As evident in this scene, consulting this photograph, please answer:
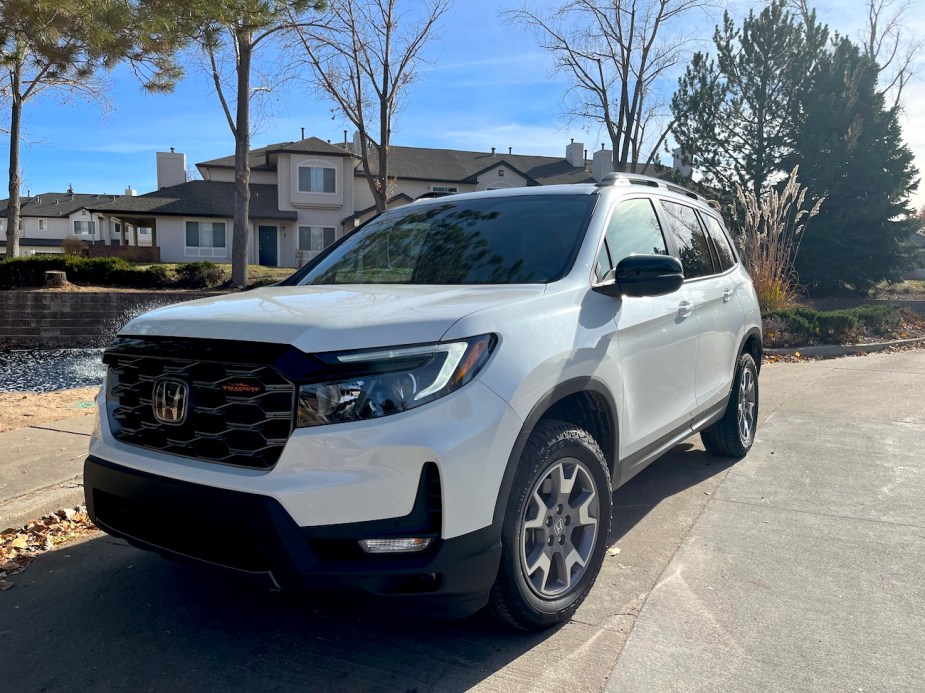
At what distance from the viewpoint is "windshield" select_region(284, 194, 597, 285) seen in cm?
352

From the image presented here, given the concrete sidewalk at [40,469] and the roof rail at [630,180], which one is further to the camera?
the concrete sidewalk at [40,469]

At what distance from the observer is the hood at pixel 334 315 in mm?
2492

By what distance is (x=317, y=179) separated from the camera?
3856 cm

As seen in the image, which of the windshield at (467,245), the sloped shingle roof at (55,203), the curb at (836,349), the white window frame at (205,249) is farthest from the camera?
the sloped shingle roof at (55,203)

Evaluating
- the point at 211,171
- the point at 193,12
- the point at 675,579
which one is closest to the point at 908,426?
the point at 675,579

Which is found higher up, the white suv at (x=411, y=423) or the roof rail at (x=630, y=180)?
the roof rail at (x=630, y=180)

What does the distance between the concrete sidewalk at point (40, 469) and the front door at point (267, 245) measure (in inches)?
1315

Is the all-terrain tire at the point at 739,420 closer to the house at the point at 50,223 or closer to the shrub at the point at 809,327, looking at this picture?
the shrub at the point at 809,327

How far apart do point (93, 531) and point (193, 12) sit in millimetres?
6517

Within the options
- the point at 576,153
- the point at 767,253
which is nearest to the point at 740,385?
the point at 767,253

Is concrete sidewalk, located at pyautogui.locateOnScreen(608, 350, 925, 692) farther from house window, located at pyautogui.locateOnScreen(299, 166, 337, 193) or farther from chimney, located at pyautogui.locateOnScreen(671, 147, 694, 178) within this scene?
house window, located at pyautogui.locateOnScreen(299, 166, 337, 193)

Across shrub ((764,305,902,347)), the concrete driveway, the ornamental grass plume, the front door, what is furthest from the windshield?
the front door

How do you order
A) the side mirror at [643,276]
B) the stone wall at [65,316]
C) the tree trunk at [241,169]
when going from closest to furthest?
the side mirror at [643,276] < the stone wall at [65,316] < the tree trunk at [241,169]

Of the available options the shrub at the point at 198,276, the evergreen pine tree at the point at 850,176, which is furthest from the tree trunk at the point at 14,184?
the evergreen pine tree at the point at 850,176
